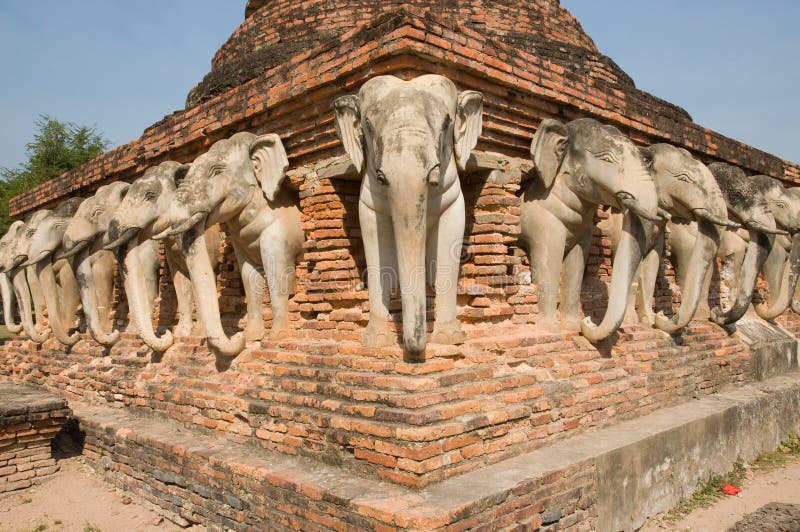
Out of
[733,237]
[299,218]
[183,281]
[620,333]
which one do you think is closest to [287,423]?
[299,218]

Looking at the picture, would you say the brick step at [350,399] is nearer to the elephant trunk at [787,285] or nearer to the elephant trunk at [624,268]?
the elephant trunk at [624,268]

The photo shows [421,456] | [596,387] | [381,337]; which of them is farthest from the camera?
[596,387]

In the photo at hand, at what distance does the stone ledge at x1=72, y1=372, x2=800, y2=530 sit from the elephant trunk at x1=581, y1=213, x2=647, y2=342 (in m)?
0.84

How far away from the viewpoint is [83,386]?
7.05 metres

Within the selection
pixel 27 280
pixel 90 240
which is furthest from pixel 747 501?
pixel 27 280

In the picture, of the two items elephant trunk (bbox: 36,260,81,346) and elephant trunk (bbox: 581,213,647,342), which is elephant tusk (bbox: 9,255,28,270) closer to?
elephant trunk (bbox: 36,260,81,346)

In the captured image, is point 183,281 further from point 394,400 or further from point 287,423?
point 394,400

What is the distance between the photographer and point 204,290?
16.5ft

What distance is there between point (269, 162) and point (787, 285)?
21.1 ft

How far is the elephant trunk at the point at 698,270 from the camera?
5.39 m

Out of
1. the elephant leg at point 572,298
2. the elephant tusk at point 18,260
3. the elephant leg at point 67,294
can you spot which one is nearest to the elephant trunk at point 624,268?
the elephant leg at point 572,298

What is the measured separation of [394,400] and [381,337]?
670mm

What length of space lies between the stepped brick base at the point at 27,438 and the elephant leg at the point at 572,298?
4785 millimetres

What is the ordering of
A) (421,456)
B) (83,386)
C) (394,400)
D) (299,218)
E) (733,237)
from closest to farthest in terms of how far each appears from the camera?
(421,456) → (394,400) → (299,218) → (83,386) → (733,237)
